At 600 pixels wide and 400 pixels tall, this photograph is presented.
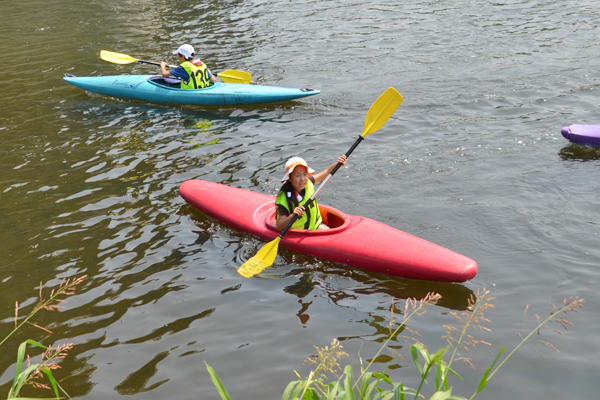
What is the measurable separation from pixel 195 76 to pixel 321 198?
399 cm

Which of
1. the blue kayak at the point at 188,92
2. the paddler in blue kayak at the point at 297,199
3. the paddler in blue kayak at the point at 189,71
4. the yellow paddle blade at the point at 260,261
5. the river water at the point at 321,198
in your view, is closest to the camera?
the river water at the point at 321,198

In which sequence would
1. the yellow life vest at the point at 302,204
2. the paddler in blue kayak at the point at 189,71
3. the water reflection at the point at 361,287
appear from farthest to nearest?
the paddler in blue kayak at the point at 189,71
the yellow life vest at the point at 302,204
the water reflection at the point at 361,287

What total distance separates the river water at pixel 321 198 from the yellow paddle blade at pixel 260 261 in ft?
0.32

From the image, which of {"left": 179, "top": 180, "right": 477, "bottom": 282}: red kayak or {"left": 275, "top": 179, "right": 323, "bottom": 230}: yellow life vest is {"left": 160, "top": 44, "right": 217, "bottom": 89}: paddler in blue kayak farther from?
{"left": 275, "top": 179, "right": 323, "bottom": 230}: yellow life vest

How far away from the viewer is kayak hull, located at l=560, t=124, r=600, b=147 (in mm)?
6223

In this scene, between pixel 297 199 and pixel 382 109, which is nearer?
pixel 297 199

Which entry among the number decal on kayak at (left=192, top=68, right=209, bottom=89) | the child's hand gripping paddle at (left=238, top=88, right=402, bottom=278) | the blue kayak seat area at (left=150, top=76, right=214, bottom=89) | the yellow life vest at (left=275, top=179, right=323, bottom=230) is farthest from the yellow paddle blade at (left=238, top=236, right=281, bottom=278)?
the blue kayak seat area at (left=150, top=76, right=214, bottom=89)

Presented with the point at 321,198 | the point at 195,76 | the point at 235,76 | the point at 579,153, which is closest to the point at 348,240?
the point at 321,198

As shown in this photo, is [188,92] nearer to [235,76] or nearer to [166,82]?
[166,82]

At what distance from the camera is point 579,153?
6.32 m

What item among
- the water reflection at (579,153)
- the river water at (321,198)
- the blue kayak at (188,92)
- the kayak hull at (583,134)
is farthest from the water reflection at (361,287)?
the blue kayak at (188,92)

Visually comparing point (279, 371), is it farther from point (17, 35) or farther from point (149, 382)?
point (17, 35)

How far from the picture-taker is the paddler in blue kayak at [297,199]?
4.62m

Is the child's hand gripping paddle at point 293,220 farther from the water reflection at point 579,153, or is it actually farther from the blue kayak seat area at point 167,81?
the blue kayak seat area at point 167,81
